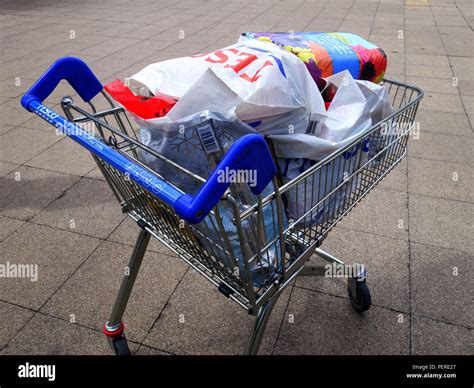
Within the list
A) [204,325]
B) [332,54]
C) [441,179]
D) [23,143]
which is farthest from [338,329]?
[23,143]

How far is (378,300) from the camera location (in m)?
2.33

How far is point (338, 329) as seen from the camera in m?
2.17

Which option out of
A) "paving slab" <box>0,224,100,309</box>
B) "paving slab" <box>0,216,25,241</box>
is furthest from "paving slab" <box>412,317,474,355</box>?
"paving slab" <box>0,216,25,241</box>

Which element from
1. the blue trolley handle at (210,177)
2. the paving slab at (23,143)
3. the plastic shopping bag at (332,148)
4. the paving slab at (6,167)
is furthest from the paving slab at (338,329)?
the paving slab at (23,143)

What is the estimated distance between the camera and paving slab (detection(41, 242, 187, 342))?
2.24 m

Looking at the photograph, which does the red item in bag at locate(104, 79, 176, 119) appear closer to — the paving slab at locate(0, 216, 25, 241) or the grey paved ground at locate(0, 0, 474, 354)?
the grey paved ground at locate(0, 0, 474, 354)

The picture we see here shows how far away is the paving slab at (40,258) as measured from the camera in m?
2.39

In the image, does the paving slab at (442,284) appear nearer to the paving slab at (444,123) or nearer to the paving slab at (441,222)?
the paving slab at (441,222)

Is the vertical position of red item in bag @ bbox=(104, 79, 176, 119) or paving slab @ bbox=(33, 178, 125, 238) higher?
red item in bag @ bbox=(104, 79, 176, 119)

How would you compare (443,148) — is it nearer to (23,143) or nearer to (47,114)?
(47,114)

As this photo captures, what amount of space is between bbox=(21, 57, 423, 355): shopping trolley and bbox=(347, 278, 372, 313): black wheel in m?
0.73

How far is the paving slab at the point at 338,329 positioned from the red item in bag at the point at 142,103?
55.8 inches

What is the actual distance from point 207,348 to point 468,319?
4.76 ft
